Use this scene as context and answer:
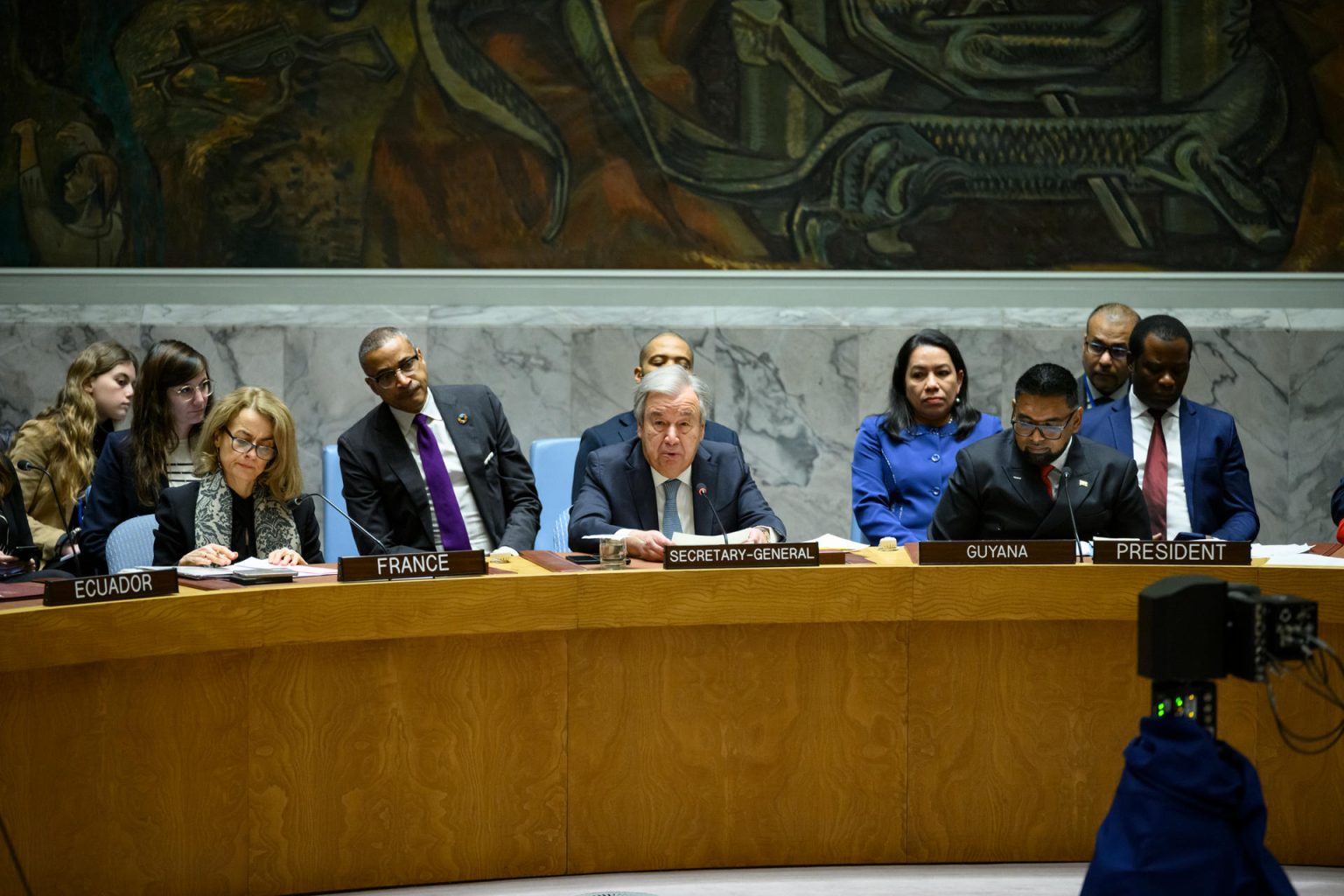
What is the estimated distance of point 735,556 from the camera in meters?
3.65

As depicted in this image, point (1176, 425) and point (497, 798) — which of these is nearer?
point (497, 798)

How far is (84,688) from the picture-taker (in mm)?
3156

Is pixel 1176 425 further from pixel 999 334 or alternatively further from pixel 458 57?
pixel 458 57

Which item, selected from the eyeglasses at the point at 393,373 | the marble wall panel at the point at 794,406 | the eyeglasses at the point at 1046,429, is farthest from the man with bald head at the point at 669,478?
the marble wall panel at the point at 794,406

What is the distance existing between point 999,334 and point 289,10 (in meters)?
3.61

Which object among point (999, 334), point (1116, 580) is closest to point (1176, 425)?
point (1116, 580)

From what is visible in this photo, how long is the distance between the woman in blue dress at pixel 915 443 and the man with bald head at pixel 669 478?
542mm

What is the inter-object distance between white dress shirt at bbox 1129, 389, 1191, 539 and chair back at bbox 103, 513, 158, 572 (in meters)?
3.10

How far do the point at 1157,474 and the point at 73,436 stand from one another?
3.83m

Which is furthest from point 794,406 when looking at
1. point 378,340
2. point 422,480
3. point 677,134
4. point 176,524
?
point 176,524

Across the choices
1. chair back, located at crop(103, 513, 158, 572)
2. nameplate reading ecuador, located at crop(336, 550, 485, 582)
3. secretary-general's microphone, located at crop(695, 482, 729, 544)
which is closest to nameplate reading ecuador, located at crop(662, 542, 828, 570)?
secretary-general's microphone, located at crop(695, 482, 729, 544)

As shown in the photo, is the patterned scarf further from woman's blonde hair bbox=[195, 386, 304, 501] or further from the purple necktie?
the purple necktie

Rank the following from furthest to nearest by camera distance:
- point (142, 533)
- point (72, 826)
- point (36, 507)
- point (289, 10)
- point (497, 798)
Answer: point (289, 10), point (36, 507), point (142, 533), point (497, 798), point (72, 826)

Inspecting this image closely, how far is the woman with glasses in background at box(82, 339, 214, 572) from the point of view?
15.1 ft
